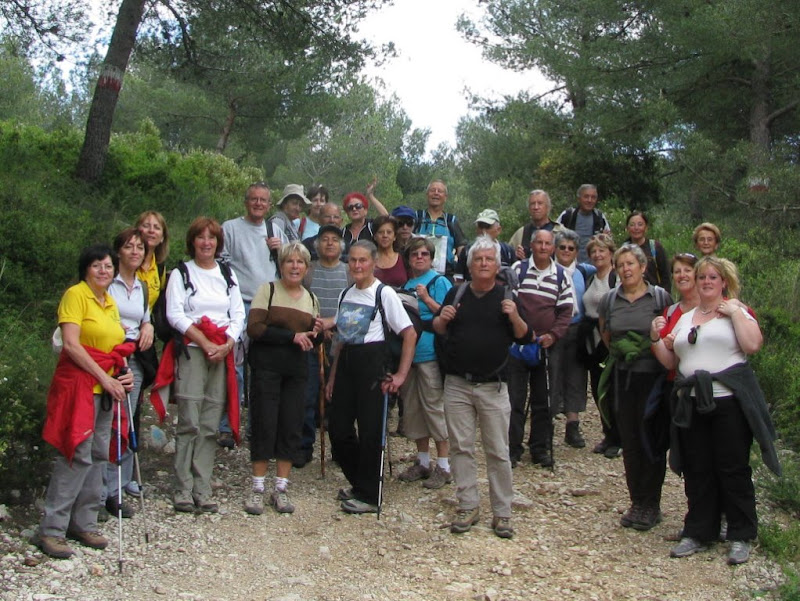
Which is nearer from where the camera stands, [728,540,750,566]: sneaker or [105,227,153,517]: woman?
[728,540,750,566]: sneaker

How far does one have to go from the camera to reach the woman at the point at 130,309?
18.4 feet

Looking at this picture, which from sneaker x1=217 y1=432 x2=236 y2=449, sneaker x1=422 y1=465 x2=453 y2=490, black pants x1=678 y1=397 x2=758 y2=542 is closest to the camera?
black pants x1=678 y1=397 x2=758 y2=542

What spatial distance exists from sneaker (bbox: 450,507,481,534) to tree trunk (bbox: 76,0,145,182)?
297 inches

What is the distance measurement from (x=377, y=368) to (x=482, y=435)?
870mm

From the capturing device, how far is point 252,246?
7.19 meters


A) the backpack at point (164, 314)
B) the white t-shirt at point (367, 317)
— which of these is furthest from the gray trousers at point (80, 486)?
the white t-shirt at point (367, 317)

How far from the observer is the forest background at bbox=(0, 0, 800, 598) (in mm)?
8414

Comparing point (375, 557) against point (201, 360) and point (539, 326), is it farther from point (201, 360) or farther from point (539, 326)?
point (539, 326)

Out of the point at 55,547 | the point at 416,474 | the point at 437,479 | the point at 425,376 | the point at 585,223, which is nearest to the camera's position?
the point at 55,547

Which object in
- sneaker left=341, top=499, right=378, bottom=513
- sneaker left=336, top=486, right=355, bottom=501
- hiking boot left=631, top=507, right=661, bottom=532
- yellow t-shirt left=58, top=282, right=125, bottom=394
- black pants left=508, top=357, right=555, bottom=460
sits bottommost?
sneaker left=341, top=499, right=378, bottom=513

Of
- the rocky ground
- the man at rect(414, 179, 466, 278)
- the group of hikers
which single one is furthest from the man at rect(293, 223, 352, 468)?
the man at rect(414, 179, 466, 278)

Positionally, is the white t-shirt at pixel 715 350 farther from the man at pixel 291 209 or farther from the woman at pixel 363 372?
the man at pixel 291 209

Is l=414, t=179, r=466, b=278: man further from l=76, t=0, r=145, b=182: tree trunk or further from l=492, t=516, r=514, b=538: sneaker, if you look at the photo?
l=76, t=0, r=145, b=182: tree trunk

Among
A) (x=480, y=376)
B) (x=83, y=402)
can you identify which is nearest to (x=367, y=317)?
(x=480, y=376)
